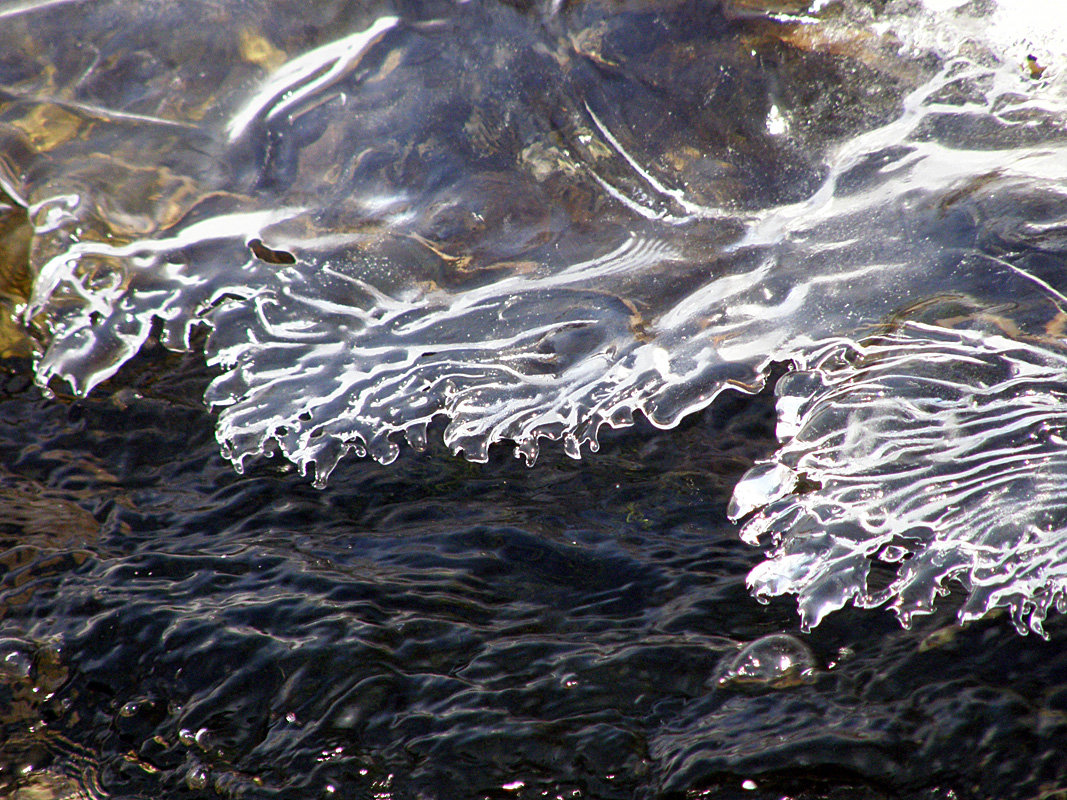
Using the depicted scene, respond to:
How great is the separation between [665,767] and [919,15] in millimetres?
1615

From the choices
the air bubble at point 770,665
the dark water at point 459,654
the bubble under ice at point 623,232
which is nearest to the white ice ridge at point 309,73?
the bubble under ice at point 623,232

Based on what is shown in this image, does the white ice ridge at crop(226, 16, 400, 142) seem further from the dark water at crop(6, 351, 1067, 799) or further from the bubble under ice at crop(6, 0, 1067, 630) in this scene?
the dark water at crop(6, 351, 1067, 799)

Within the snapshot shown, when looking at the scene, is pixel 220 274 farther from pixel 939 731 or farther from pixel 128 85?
pixel 939 731

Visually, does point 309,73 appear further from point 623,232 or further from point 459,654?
point 459,654

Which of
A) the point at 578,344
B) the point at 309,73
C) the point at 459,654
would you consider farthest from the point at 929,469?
the point at 309,73

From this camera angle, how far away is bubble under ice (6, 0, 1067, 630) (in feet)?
6.21

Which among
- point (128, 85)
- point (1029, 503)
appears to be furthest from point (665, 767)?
point (128, 85)

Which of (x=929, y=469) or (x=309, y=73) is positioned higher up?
(x=309, y=73)

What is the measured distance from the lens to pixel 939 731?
73.7 inches

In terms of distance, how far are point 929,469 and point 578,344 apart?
0.85 meters

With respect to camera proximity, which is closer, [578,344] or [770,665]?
[770,665]

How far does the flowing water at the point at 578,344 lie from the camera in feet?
6.09

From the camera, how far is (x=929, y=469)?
6.62ft

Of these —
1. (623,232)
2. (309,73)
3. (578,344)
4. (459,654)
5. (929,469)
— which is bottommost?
(459,654)
